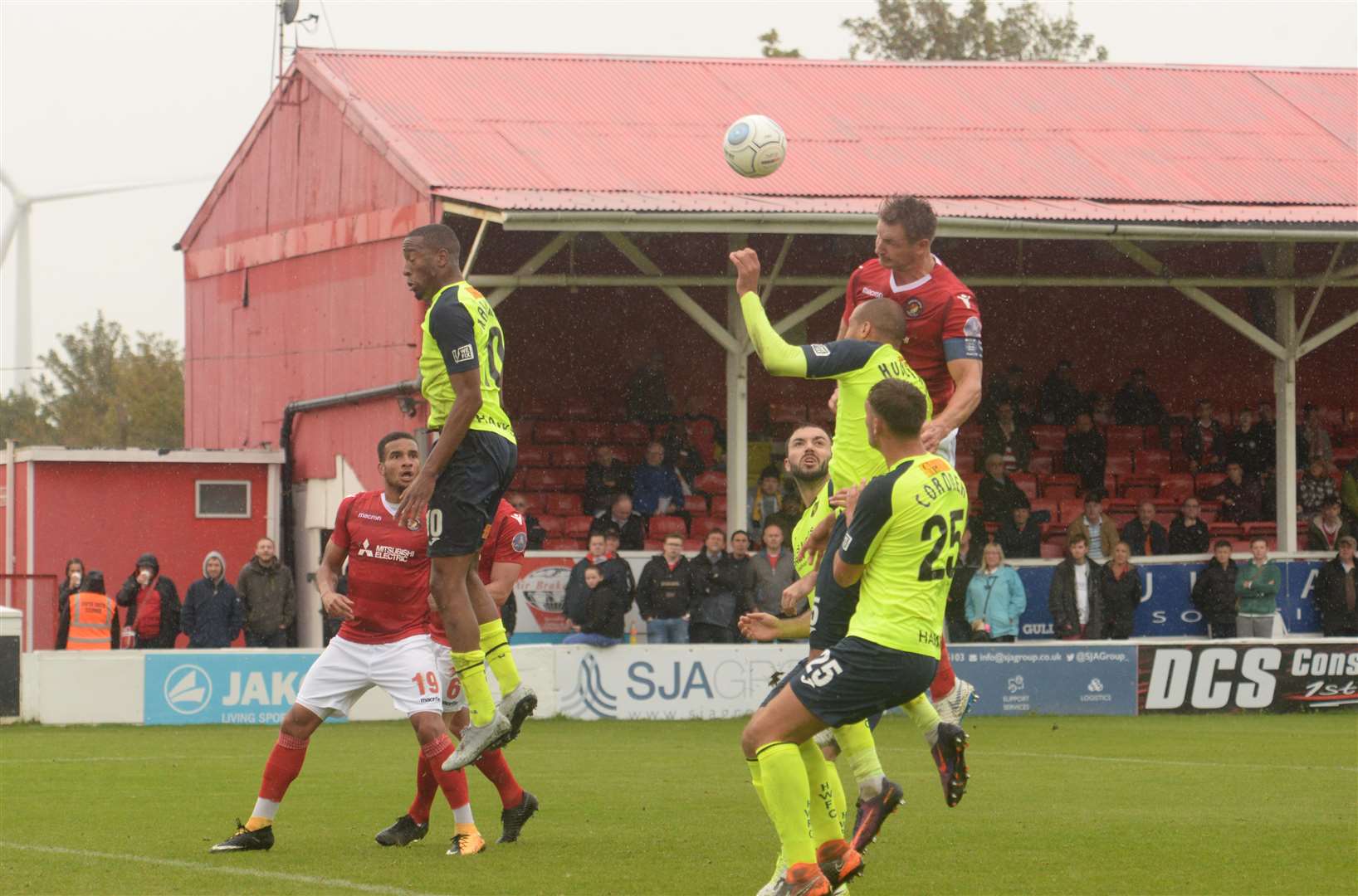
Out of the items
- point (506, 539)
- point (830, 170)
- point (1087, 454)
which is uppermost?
point (830, 170)

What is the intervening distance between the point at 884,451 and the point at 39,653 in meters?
14.5

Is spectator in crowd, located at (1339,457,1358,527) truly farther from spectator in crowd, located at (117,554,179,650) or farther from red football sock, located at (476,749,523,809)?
red football sock, located at (476,749,523,809)

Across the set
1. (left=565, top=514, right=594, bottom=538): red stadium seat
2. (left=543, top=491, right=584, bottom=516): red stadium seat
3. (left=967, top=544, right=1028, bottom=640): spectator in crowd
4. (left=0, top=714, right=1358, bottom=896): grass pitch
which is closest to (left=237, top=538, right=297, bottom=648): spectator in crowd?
(left=0, top=714, right=1358, bottom=896): grass pitch

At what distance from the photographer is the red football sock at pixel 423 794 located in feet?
34.2

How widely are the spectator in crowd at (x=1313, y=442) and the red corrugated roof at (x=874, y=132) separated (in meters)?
3.84

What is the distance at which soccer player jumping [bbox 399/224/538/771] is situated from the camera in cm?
916

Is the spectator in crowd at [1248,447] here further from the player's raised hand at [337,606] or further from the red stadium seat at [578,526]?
the player's raised hand at [337,606]

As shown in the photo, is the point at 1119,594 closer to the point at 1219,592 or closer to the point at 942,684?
the point at 1219,592

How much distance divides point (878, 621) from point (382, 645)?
3.44 m

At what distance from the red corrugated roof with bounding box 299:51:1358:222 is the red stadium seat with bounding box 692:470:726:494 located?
440 cm

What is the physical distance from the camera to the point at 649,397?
29.2 metres

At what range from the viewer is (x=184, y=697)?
20500 millimetres

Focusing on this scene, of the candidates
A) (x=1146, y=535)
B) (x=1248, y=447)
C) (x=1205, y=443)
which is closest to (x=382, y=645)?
(x=1146, y=535)

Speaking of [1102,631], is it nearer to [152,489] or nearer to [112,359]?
[152,489]
